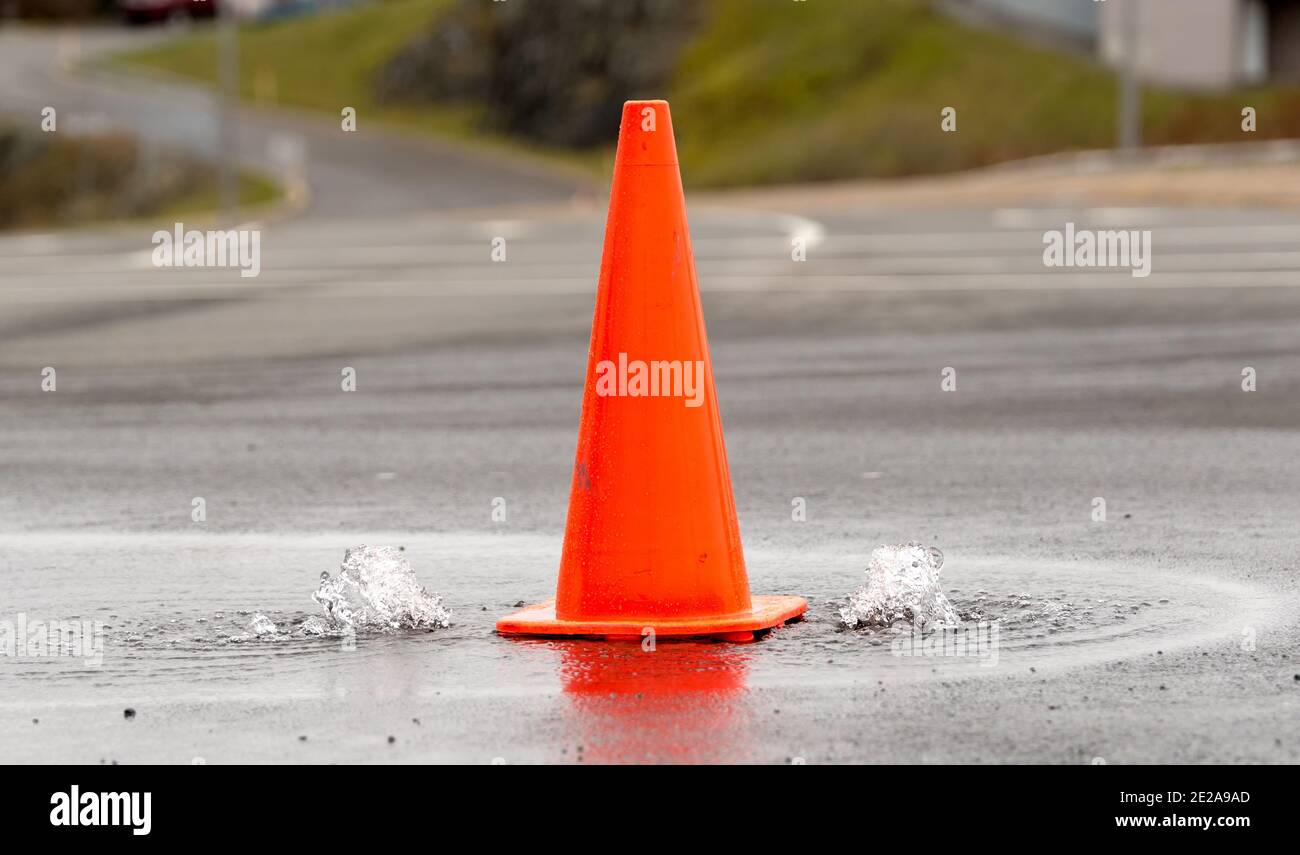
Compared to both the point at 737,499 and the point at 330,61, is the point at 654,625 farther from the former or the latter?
the point at 330,61

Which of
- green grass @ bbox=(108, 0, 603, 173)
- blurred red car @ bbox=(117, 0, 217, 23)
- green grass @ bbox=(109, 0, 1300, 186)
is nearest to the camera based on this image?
green grass @ bbox=(109, 0, 1300, 186)

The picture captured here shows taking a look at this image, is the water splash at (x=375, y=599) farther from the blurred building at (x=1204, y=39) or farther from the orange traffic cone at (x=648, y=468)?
the blurred building at (x=1204, y=39)

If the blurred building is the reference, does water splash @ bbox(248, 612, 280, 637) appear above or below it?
below

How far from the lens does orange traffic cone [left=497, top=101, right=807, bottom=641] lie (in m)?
6.36

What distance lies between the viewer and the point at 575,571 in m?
6.41

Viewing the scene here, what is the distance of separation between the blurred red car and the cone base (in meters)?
91.0

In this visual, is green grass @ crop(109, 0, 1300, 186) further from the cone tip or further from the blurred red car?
the cone tip

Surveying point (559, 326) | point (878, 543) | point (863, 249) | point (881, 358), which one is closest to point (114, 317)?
point (559, 326)

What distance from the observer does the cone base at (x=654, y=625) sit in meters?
6.28

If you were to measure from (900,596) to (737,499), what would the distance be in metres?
2.43


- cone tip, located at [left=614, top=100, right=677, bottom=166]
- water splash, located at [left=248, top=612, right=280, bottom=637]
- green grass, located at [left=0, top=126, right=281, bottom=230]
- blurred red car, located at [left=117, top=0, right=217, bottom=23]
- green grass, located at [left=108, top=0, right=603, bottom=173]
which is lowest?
water splash, located at [left=248, top=612, right=280, bottom=637]

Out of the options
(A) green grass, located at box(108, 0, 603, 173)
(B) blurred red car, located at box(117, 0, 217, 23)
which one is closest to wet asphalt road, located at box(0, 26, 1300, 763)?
(A) green grass, located at box(108, 0, 603, 173)
